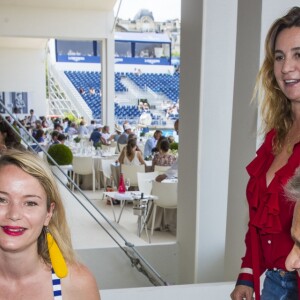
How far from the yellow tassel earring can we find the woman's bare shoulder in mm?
24

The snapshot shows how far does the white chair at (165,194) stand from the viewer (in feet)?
19.7

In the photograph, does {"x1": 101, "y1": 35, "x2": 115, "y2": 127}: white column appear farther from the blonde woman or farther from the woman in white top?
the blonde woman

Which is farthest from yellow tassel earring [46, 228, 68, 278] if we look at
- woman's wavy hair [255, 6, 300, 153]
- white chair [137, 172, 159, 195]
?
white chair [137, 172, 159, 195]

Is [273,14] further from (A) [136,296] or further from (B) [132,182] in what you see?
(B) [132,182]

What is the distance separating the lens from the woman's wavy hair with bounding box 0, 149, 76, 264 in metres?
1.49

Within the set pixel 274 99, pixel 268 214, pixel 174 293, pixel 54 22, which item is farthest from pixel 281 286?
pixel 54 22

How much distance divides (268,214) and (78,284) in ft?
2.08

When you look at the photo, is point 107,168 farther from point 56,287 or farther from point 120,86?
point 120,86

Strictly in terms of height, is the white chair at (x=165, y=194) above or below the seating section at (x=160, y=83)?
below

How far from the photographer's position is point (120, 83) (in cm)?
3150

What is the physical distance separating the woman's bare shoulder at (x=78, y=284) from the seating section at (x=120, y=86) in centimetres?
2624

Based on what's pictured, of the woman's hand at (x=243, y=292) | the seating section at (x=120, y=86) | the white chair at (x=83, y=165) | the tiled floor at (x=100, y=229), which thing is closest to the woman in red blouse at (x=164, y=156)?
the tiled floor at (x=100, y=229)

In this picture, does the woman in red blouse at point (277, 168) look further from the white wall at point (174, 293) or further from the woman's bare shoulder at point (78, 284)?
the white wall at point (174, 293)

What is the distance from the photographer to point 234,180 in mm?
2709
